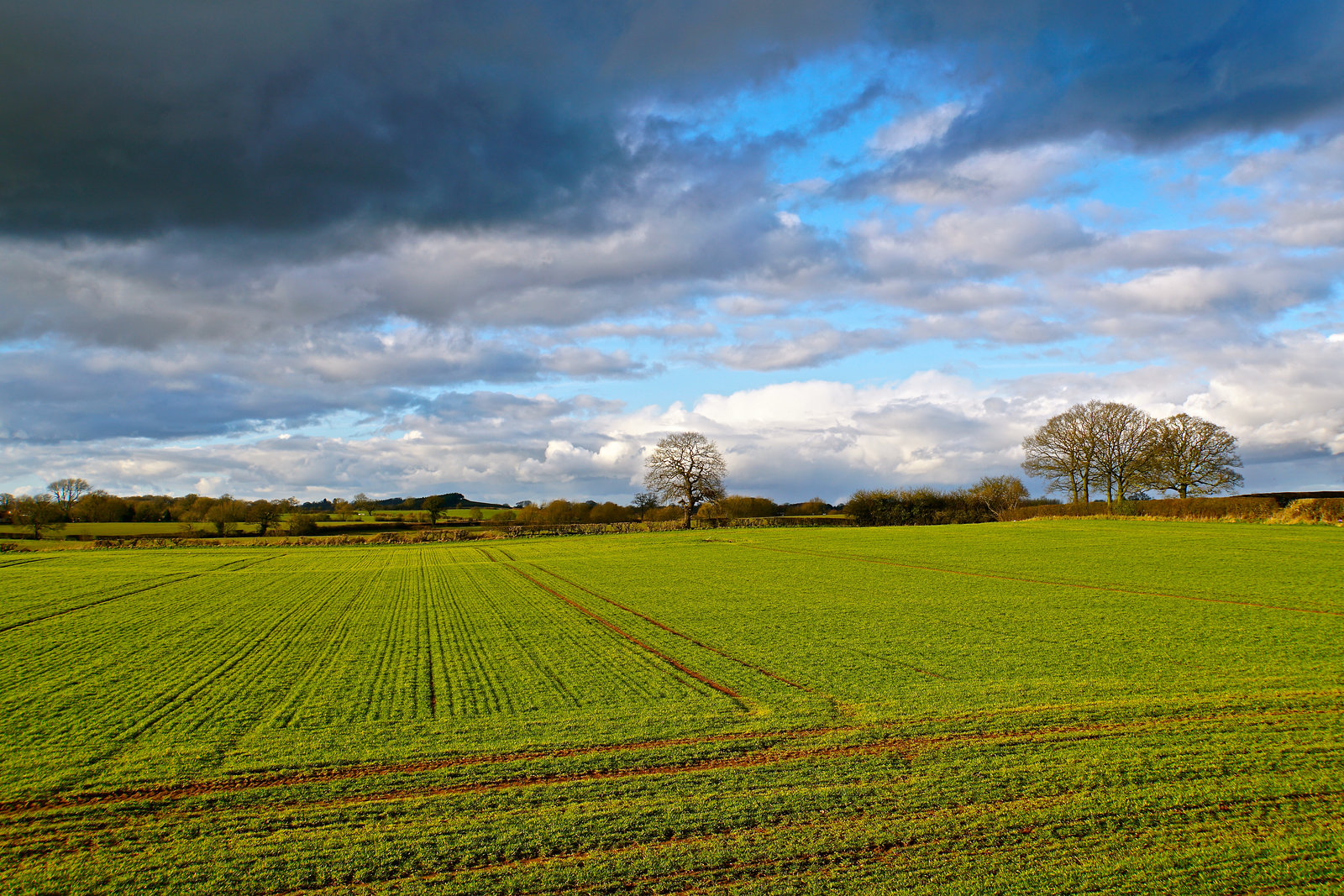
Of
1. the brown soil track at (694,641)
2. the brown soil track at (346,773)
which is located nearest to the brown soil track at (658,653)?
the brown soil track at (694,641)

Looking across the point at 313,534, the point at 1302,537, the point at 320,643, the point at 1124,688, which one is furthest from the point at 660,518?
the point at 1124,688

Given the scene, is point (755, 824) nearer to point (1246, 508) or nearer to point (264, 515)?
point (1246, 508)

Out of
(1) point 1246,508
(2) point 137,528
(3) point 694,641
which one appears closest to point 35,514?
(2) point 137,528

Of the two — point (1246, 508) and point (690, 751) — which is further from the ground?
point (1246, 508)

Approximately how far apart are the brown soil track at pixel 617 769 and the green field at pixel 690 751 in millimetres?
42

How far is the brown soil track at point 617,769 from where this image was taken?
6.81 metres

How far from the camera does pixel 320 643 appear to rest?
1502 centimetres

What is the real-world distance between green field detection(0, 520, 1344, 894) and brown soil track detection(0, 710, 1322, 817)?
0.14ft

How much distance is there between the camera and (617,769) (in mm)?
7387

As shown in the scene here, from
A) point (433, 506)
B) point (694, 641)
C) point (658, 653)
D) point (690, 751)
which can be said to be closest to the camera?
point (690, 751)

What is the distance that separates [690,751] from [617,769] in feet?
3.07

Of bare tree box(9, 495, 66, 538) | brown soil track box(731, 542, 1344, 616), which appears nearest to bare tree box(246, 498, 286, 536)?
bare tree box(9, 495, 66, 538)

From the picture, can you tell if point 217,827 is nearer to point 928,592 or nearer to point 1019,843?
point 1019,843

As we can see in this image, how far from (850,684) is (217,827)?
7.98 meters
